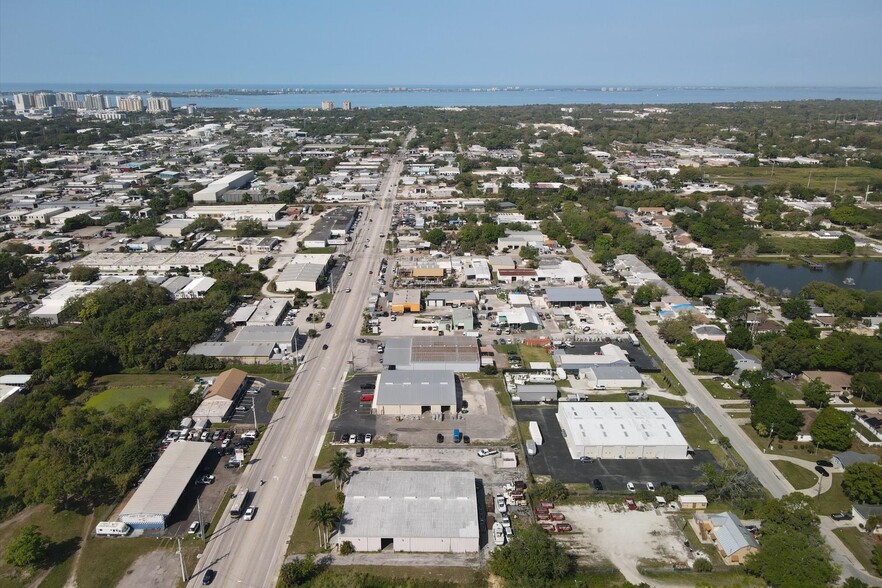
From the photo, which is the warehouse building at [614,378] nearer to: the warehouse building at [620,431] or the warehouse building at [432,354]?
the warehouse building at [620,431]

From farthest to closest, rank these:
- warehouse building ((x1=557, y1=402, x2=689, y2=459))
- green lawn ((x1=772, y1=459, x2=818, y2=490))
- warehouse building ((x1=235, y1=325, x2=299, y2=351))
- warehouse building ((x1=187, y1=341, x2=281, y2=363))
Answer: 1. warehouse building ((x1=235, y1=325, x2=299, y2=351))
2. warehouse building ((x1=187, y1=341, x2=281, y2=363))
3. warehouse building ((x1=557, y1=402, x2=689, y2=459))
4. green lawn ((x1=772, y1=459, x2=818, y2=490))

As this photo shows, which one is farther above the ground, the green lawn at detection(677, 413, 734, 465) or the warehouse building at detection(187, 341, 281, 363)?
the warehouse building at detection(187, 341, 281, 363)

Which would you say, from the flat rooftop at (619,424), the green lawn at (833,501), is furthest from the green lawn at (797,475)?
the flat rooftop at (619,424)

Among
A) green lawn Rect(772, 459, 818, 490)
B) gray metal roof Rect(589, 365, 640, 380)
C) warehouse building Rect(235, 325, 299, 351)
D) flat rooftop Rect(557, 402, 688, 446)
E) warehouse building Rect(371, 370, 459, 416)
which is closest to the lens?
green lawn Rect(772, 459, 818, 490)

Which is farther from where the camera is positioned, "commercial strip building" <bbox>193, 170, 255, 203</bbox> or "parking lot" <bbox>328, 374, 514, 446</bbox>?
"commercial strip building" <bbox>193, 170, 255, 203</bbox>

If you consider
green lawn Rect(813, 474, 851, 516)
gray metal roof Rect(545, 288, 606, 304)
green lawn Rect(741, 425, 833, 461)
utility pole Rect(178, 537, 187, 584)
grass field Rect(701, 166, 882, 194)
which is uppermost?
grass field Rect(701, 166, 882, 194)

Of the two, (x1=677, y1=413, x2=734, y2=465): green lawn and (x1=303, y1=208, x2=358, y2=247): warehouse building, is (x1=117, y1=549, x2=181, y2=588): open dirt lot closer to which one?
(x1=677, y1=413, x2=734, y2=465): green lawn

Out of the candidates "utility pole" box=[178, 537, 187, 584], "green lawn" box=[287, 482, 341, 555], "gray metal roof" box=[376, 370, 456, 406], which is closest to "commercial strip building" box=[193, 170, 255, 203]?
→ "gray metal roof" box=[376, 370, 456, 406]

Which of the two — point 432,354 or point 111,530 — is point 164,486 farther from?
point 432,354
